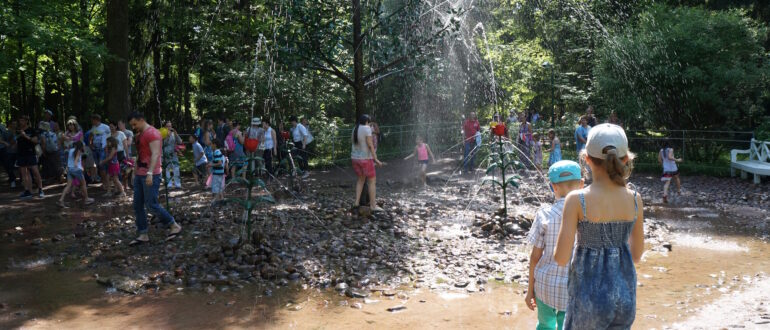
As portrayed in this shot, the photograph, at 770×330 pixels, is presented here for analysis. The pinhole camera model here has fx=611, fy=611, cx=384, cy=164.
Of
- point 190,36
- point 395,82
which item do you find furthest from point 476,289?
point 190,36

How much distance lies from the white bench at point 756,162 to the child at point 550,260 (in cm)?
1329

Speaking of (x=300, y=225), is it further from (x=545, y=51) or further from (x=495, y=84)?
(x=545, y=51)

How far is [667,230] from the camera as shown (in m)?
9.82

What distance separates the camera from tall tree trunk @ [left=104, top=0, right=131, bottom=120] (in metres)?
16.7

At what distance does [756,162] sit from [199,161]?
14.0 metres

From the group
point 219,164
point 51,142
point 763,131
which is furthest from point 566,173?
point 51,142

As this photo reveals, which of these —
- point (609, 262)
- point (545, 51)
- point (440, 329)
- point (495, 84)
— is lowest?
point (440, 329)

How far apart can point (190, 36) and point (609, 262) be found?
22.2 metres

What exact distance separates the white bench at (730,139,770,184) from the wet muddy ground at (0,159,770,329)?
4.34m

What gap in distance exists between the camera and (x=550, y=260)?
12.3 ft

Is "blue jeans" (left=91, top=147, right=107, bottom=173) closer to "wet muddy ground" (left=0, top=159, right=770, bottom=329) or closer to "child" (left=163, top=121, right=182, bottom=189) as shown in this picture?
"child" (left=163, top=121, right=182, bottom=189)

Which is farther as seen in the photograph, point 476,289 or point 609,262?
point 476,289

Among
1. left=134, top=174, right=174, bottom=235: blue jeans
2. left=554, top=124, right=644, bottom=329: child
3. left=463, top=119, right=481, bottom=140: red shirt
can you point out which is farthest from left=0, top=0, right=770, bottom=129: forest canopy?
left=554, top=124, right=644, bottom=329: child

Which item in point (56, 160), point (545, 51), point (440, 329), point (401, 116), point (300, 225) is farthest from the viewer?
point (545, 51)
